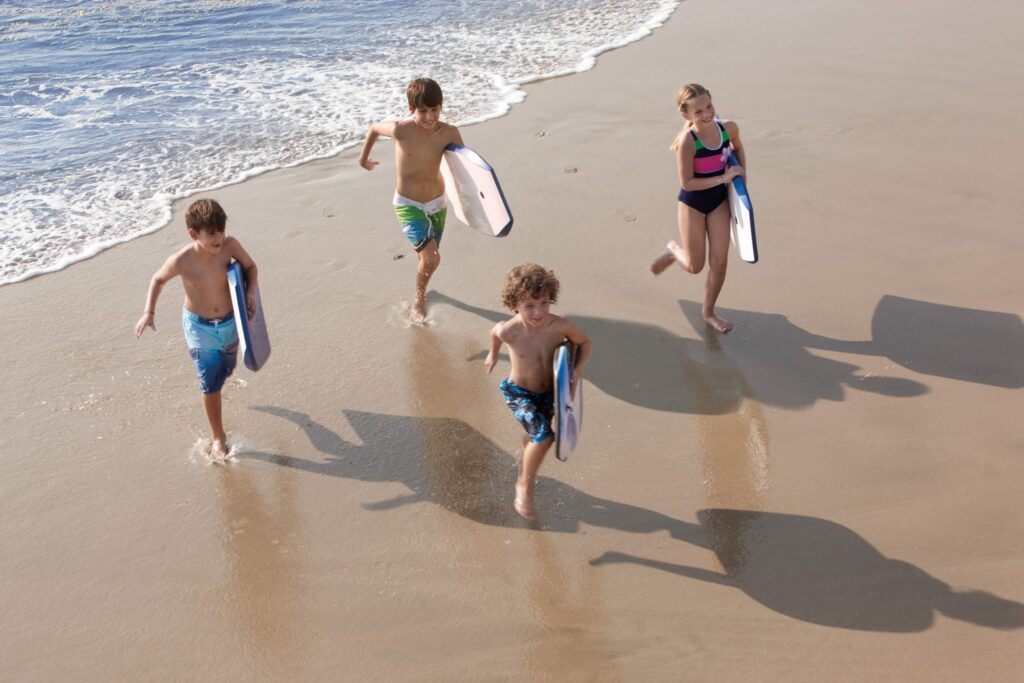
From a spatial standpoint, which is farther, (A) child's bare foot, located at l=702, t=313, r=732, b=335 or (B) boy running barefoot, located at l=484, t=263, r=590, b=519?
(A) child's bare foot, located at l=702, t=313, r=732, b=335

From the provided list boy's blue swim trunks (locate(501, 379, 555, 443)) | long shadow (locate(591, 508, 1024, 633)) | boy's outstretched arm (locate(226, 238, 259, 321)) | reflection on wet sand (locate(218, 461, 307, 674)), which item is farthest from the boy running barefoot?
boy's outstretched arm (locate(226, 238, 259, 321))

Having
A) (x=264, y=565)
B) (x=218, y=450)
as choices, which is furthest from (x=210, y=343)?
(x=264, y=565)

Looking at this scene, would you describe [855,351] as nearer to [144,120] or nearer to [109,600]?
[109,600]

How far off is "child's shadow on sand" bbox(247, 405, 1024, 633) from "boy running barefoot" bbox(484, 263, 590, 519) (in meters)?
0.36

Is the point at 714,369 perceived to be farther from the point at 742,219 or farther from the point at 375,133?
the point at 375,133

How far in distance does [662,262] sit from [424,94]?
6.25ft

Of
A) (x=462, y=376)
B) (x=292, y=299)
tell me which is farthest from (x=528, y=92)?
(x=462, y=376)

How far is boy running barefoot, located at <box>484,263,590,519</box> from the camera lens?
14.5 feet

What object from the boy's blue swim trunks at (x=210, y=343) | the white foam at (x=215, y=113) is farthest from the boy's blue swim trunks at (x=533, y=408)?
the white foam at (x=215, y=113)

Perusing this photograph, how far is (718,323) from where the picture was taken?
6301 millimetres

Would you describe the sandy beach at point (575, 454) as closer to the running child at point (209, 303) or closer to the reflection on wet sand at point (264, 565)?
the reflection on wet sand at point (264, 565)

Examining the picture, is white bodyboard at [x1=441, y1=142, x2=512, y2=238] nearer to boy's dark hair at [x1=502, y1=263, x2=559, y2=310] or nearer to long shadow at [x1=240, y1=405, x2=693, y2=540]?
long shadow at [x1=240, y1=405, x2=693, y2=540]

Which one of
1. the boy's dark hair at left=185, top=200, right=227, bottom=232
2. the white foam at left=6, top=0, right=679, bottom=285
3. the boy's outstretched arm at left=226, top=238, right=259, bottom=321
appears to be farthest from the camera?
the white foam at left=6, top=0, right=679, bottom=285

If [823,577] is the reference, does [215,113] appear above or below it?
above
